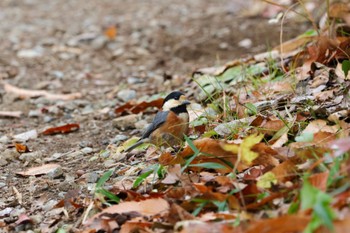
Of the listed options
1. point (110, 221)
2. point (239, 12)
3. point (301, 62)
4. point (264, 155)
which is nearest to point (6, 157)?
point (110, 221)

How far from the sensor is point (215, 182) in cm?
286

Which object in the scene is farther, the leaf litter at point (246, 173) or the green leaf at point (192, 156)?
the green leaf at point (192, 156)

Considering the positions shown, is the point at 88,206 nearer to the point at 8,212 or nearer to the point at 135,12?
the point at 8,212

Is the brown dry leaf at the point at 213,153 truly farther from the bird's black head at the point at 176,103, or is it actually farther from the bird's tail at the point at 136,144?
the bird's black head at the point at 176,103

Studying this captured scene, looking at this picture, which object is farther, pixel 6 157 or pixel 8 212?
pixel 6 157

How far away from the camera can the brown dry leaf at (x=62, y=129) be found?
179 inches

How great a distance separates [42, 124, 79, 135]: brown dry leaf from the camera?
14.9ft

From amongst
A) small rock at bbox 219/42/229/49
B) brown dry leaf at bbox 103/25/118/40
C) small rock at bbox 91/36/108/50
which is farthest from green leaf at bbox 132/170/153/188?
brown dry leaf at bbox 103/25/118/40

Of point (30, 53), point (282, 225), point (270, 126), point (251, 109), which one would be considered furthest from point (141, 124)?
point (30, 53)

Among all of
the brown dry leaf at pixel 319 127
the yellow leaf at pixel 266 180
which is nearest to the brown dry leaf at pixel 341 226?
the yellow leaf at pixel 266 180

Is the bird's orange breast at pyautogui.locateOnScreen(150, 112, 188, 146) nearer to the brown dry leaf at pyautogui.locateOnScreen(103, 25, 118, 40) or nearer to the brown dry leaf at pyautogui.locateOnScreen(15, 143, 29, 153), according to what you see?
the brown dry leaf at pyautogui.locateOnScreen(15, 143, 29, 153)

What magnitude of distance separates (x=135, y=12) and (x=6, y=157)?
4.91m

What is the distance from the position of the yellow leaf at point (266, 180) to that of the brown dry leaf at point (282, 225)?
1.65 ft

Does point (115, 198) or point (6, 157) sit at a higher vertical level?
point (115, 198)
